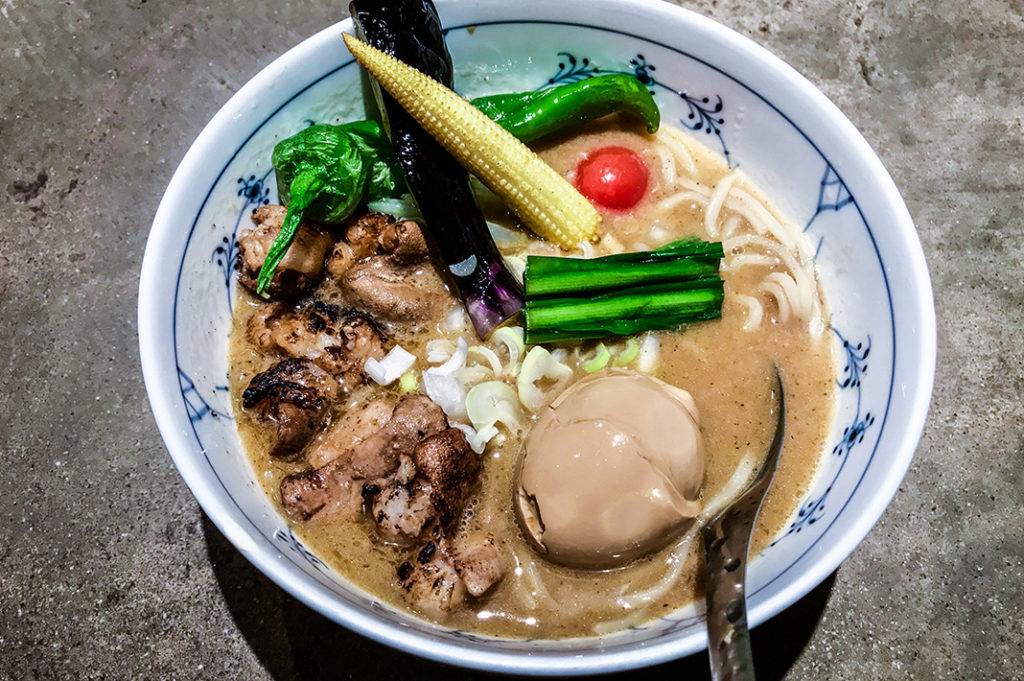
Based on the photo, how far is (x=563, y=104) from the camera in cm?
283

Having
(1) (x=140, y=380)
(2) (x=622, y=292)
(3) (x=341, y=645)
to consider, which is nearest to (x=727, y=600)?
(2) (x=622, y=292)

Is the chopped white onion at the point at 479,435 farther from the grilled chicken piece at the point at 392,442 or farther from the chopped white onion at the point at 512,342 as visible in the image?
the chopped white onion at the point at 512,342

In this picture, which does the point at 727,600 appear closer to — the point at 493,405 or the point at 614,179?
the point at 493,405

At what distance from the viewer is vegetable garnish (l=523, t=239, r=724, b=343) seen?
2.66 metres

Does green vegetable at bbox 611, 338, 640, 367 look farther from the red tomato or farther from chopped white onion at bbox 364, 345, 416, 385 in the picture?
chopped white onion at bbox 364, 345, 416, 385

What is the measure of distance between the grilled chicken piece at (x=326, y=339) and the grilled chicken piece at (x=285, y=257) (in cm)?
10

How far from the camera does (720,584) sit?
2.16 m

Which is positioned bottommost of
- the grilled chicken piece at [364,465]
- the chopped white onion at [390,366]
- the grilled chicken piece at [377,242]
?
the grilled chicken piece at [364,465]

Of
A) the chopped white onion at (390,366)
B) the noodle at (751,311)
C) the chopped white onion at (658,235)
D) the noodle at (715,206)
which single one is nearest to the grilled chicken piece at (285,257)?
the chopped white onion at (390,366)

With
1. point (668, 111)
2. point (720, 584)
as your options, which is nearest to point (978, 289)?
point (668, 111)

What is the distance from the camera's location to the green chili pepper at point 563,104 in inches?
111

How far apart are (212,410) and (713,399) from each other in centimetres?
173

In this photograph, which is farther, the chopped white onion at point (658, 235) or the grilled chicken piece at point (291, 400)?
the chopped white onion at point (658, 235)

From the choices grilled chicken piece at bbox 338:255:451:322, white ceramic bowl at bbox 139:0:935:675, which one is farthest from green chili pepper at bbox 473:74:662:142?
grilled chicken piece at bbox 338:255:451:322
